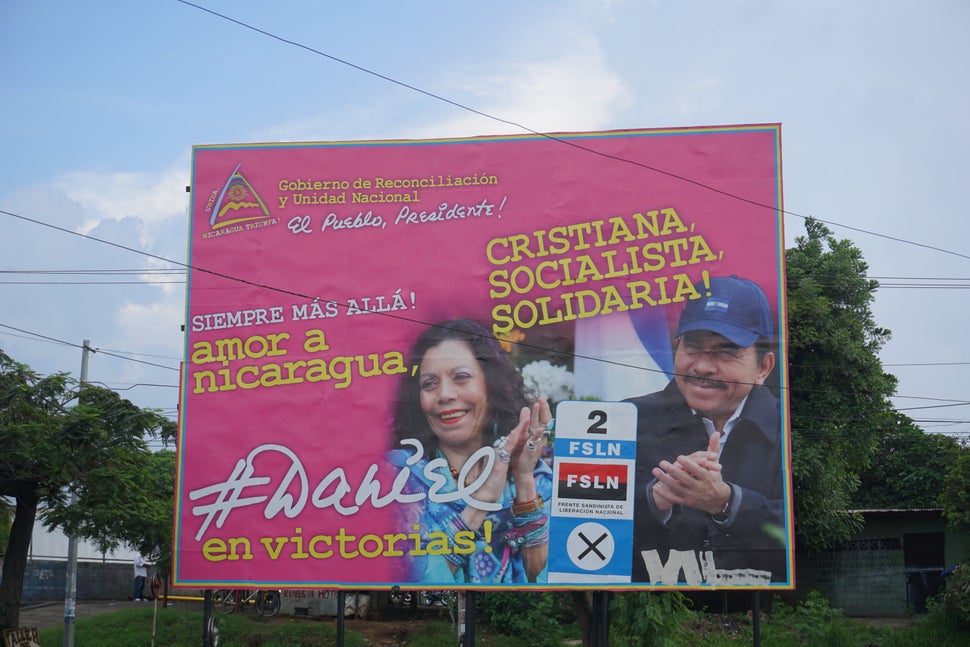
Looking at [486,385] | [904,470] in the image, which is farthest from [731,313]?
[904,470]

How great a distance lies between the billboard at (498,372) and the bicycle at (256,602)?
29.0 ft

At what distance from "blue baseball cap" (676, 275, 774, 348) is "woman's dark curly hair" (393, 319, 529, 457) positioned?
9.12 ft

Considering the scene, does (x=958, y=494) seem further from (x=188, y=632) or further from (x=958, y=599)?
(x=188, y=632)

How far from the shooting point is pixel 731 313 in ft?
49.6

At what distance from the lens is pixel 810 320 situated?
26203mm

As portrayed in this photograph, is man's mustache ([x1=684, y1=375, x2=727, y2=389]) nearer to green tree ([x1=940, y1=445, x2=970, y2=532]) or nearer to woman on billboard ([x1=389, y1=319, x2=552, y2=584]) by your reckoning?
woman on billboard ([x1=389, y1=319, x2=552, y2=584])

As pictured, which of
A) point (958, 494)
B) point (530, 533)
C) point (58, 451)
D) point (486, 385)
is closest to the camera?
point (530, 533)

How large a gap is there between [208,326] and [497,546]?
19.2 feet

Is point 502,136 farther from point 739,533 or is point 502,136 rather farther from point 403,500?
point 739,533

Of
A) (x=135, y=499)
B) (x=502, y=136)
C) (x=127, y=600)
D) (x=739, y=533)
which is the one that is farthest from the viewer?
(x=127, y=600)

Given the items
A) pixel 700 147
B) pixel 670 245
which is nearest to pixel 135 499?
pixel 670 245

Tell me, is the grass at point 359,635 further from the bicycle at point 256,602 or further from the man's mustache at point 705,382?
the man's mustache at point 705,382

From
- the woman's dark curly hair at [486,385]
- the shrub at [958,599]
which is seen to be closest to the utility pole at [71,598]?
the woman's dark curly hair at [486,385]

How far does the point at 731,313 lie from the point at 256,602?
48.5ft
